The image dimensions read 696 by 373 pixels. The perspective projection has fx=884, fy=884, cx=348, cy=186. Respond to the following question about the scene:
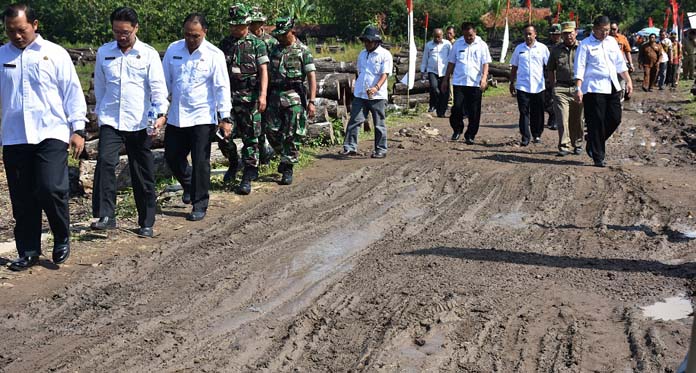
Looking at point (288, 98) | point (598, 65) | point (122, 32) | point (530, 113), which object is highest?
point (122, 32)

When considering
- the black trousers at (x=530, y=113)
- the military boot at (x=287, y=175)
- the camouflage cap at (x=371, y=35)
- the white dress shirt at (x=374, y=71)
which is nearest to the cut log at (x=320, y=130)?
the white dress shirt at (x=374, y=71)

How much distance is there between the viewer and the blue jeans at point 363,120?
1262 centimetres

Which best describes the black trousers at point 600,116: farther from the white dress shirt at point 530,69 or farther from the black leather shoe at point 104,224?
the black leather shoe at point 104,224

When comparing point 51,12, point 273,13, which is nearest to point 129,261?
point 273,13

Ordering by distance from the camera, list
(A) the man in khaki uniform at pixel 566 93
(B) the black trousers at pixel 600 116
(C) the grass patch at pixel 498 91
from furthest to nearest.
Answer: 1. (C) the grass patch at pixel 498 91
2. (A) the man in khaki uniform at pixel 566 93
3. (B) the black trousers at pixel 600 116

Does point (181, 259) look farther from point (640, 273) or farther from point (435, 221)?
point (640, 273)

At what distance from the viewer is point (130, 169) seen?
8.22 metres

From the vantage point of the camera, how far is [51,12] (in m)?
49.7

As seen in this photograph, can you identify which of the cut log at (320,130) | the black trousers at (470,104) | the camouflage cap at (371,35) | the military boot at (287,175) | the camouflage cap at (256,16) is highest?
the camouflage cap at (256,16)

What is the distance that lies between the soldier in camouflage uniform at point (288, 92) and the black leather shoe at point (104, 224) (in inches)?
113

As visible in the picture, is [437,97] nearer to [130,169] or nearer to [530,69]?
[530,69]

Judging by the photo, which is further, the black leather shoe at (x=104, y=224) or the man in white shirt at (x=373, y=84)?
the man in white shirt at (x=373, y=84)

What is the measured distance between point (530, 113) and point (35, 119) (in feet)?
31.1

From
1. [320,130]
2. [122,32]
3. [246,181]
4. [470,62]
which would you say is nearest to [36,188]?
[122,32]
